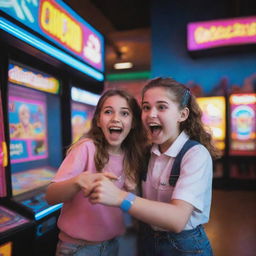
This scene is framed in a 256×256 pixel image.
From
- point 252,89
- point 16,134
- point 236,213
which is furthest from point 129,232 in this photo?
point 252,89

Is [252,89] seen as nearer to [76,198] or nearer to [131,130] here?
[131,130]

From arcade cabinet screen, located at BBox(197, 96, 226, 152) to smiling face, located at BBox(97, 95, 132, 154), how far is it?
3.60m

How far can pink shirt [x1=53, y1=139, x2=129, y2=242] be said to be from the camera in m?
1.16

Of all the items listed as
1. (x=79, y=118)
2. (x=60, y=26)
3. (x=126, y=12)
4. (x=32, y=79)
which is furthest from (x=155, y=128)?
(x=126, y=12)

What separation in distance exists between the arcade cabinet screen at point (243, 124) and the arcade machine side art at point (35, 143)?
3.29 meters

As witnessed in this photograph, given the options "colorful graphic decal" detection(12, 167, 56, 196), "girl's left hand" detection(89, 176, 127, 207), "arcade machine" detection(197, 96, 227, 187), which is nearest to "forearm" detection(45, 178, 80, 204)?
"girl's left hand" detection(89, 176, 127, 207)

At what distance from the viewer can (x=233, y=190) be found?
4.47 meters

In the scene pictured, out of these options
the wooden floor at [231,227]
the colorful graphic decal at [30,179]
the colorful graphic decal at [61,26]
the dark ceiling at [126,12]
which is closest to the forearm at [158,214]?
the wooden floor at [231,227]

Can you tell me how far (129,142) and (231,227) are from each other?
2168 mm

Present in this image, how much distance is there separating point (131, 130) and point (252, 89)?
3873mm

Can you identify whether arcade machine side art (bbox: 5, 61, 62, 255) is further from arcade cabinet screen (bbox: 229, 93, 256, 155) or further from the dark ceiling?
arcade cabinet screen (bbox: 229, 93, 256, 155)

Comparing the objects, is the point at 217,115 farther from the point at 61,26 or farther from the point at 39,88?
the point at 39,88

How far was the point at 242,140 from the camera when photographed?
14.7 feet

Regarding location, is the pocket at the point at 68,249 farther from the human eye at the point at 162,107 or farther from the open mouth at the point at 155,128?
the human eye at the point at 162,107
